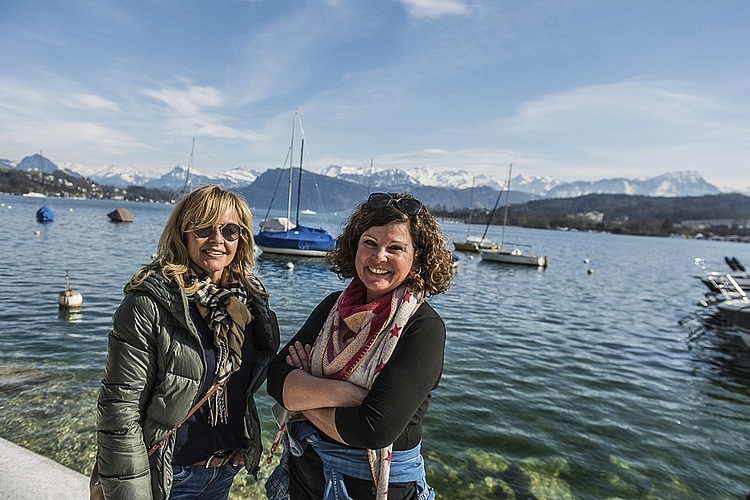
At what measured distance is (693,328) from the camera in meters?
17.2

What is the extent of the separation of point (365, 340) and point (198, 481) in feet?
3.92

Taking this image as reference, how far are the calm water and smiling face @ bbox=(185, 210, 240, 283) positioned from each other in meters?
1.17

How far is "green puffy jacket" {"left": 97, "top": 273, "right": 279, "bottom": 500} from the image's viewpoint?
1.98 metres

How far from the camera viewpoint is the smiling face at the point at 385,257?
210 cm

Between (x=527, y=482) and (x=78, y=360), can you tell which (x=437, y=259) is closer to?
(x=527, y=482)

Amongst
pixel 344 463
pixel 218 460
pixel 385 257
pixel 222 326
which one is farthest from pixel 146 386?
pixel 385 257

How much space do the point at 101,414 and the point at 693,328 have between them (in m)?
20.2

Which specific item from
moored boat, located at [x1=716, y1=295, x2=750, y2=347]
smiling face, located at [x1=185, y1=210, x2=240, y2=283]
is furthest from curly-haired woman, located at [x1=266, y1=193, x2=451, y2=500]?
moored boat, located at [x1=716, y1=295, x2=750, y2=347]

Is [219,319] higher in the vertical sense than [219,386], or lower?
higher

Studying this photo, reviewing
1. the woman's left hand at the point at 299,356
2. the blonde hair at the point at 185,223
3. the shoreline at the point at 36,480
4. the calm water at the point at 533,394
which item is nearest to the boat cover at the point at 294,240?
the calm water at the point at 533,394

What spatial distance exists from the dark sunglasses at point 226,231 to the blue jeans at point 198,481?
1.15 m

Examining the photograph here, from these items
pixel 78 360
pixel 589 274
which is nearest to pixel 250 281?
pixel 78 360

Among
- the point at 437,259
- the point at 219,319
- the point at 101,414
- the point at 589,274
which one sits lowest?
the point at 589,274

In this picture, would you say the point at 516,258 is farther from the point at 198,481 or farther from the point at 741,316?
the point at 198,481
